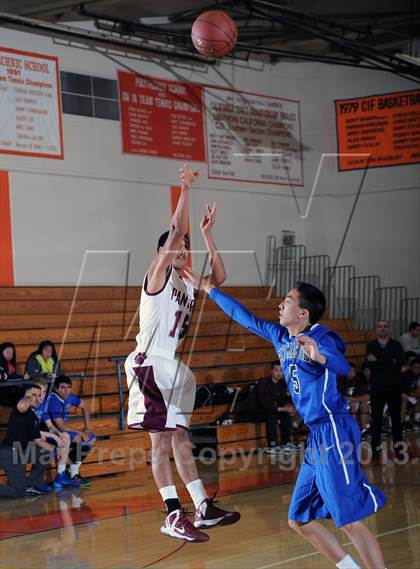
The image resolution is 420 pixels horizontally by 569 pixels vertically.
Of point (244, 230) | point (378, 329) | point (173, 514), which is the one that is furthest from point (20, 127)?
point (173, 514)

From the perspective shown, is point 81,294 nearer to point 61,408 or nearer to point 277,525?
point 61,408

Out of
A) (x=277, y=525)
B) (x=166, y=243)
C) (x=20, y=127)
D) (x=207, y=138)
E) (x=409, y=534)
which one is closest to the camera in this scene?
(x=166, y=243)

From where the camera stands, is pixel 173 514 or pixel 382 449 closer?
pixel 173 514

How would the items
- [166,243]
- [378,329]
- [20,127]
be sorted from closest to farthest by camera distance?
[166,243] < [378,329] < [20,127]

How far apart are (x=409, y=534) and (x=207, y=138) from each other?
10.2 m

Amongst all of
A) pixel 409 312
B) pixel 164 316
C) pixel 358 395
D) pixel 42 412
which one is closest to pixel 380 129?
pixel 409 312

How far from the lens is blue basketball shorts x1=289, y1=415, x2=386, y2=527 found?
4590 mm

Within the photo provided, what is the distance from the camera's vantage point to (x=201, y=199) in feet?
52.7

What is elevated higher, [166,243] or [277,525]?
[166,243]

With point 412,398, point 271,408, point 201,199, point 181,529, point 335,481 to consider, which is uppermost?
point 201,199

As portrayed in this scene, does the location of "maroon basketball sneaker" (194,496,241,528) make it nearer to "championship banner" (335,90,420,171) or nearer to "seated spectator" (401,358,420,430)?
"seated spectator" (401,358,420,430)

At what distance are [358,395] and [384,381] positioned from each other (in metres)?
2.12

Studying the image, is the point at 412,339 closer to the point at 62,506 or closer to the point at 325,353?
the point at 62,506

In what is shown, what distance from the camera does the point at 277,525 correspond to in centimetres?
784
